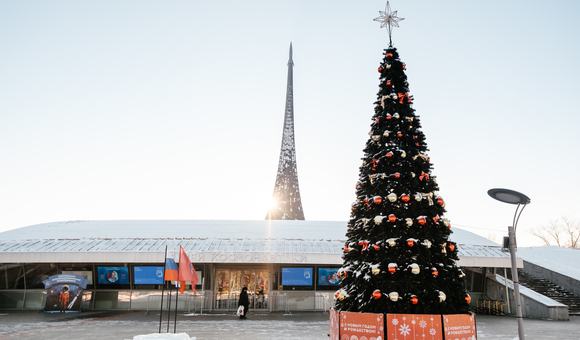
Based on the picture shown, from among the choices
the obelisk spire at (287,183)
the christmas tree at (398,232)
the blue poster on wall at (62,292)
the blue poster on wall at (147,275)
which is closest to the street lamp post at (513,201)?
the christmas tree at (398,232)

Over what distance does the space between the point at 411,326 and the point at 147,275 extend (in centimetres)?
1523

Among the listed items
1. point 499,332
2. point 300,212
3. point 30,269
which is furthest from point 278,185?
point 499,332

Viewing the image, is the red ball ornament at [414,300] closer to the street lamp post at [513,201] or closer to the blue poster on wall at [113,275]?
the street lamp post at [513,201]

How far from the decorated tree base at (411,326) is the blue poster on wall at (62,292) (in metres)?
14.5

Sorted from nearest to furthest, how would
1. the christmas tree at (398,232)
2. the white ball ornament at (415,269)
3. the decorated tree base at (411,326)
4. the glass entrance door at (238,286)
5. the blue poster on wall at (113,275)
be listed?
the decorated tree base at (411,326) < the white ball ornament at (415,269) < the christmas tree at (398,232) < the glass entrance door at (238,286) < the blue poster on wall at (113,275)

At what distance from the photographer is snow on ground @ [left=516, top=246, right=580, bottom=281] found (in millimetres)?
21828

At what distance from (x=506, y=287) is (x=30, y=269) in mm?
22097

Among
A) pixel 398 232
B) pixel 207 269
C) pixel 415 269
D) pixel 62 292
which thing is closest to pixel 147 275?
pixel 207 269

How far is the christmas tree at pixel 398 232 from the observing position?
7484 mm

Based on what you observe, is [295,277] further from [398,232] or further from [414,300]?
[414,300]

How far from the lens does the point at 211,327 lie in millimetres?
13297

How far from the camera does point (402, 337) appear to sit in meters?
7.27

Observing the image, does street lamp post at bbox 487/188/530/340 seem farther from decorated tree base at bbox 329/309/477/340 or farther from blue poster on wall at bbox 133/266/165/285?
blue poster on wall at bbox 133/266/165/285

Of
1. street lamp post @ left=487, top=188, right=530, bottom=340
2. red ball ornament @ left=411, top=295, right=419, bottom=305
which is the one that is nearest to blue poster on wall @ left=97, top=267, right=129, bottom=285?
red ball ornament @ left=411, top=295, right=419, bottom=305
